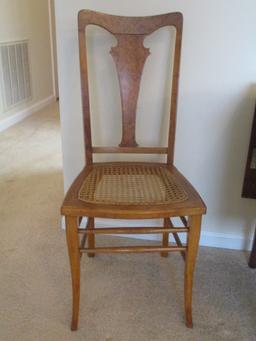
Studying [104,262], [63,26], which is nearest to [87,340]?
[104,262]

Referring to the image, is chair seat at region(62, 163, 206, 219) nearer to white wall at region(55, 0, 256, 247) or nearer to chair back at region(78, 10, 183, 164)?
chair back at region(78, 10, 183, 164)

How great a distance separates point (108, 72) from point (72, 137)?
350 millimetres

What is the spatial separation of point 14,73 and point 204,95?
2.66m

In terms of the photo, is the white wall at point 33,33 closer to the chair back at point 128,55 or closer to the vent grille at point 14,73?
the vent grille at point 14,73

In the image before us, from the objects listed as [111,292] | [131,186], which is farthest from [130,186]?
[111,292]

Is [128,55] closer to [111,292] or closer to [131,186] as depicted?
[131,186]

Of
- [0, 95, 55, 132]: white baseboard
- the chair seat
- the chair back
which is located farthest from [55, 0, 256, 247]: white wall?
[0, 95, 55, 132]: white baseboard

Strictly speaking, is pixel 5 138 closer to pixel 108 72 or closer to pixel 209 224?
pixel 108 72

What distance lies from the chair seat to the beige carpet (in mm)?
449

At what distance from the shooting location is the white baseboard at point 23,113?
336 cm

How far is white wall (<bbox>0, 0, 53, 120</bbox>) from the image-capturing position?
3297 millimetres

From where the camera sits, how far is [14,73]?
136 inches

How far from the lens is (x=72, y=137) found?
1.55 metres

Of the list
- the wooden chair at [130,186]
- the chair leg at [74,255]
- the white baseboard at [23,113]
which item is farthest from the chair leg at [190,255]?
the white baseboard at [23,113]
